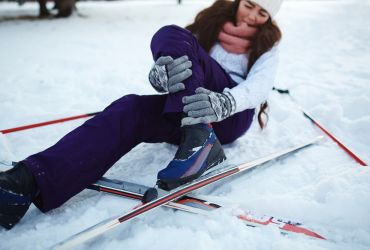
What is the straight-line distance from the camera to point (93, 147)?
4.20ft

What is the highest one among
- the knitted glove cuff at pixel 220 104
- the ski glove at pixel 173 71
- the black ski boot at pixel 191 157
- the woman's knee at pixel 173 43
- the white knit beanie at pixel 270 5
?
the white knit beanie at pixel 270 5

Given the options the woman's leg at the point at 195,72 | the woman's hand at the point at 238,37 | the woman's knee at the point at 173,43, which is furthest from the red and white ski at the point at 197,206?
the woman's hand at the point at 238,37

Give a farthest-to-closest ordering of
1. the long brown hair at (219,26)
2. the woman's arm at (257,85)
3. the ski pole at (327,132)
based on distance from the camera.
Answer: the long brown hair at (219,26), the ski pole at (327,132), the woman's arm at (257,85)

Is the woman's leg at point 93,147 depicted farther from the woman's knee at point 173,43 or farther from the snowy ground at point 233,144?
the woman's knee at point 173,43

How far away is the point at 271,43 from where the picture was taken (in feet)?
5.84

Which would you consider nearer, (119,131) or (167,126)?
(119,131)

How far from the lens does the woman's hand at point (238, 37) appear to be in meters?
1.85

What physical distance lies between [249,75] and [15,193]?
50.2 inches

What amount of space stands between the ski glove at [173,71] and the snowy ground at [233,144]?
54 centimetres

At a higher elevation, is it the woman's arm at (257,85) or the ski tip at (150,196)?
the woman's arm at (257,85)

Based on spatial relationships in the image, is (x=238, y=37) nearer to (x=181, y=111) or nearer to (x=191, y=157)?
(x=181, y=111)

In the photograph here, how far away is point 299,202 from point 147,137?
79 centimetres

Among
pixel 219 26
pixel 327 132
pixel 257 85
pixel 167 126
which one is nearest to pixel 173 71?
pixel 167 126

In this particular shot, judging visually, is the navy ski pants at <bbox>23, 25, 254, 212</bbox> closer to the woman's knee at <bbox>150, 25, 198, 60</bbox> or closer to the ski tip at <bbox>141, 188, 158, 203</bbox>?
the woman's knee at <bbox>150, 25, 198, 60</bbox>
